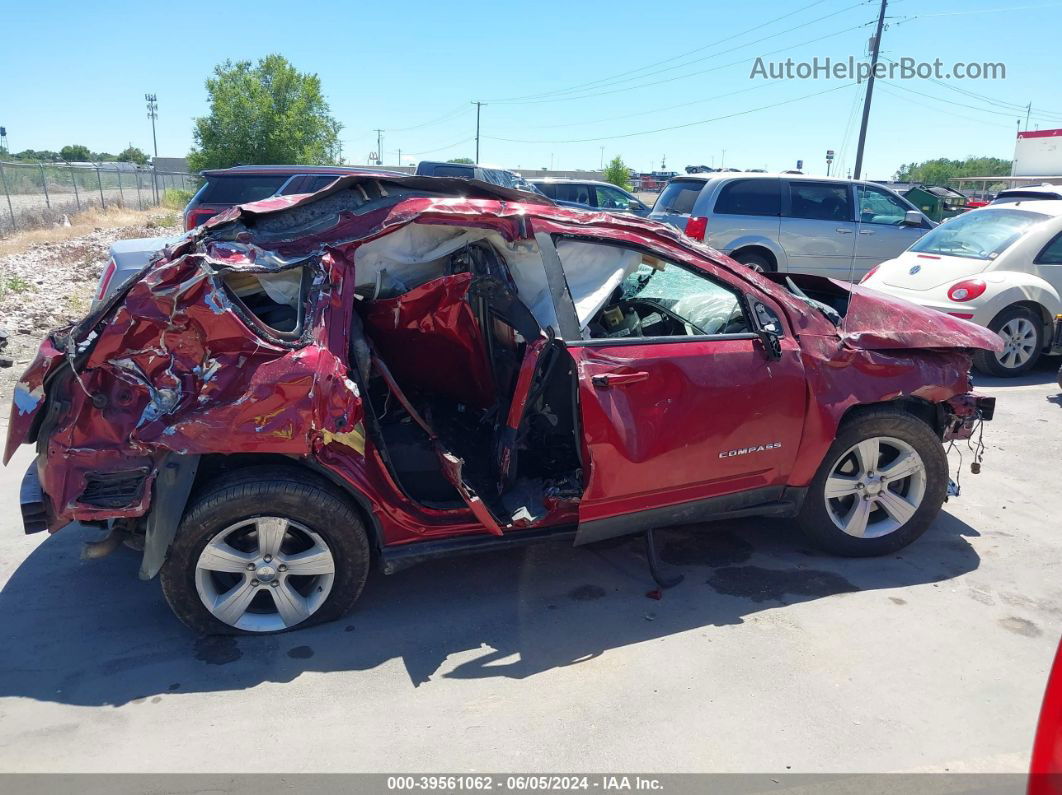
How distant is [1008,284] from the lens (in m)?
7.94

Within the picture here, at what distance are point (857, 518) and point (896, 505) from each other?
24cm

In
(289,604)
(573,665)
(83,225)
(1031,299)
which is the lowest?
(573,665)

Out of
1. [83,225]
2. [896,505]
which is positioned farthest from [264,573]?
[83,225]

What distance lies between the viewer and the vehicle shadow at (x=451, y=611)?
326 centimetres

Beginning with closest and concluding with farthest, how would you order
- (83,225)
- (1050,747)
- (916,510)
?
(1050,747)
(916,510)
(83,225)

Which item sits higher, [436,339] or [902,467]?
[436,339]

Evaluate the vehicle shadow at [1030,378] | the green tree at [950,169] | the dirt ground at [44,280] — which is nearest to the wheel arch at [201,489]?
the dirt ground at [44,280]

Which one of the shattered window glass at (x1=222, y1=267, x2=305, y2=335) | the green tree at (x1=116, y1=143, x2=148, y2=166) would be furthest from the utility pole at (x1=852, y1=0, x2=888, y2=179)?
the green tree at (x1=116, y1=143, x2=148, y2=166)

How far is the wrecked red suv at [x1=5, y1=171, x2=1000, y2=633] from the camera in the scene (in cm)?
316

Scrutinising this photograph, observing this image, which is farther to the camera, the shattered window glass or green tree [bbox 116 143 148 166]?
green tree [bbox 116 143 148 166]

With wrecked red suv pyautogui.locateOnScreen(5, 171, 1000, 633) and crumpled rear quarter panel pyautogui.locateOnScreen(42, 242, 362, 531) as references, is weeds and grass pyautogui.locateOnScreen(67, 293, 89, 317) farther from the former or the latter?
crumpled rear quarter panel pyautogui.locateOnScreen(42, 242, 362, 531)

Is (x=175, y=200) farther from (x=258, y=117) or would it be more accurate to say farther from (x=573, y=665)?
(x=573, y=665)

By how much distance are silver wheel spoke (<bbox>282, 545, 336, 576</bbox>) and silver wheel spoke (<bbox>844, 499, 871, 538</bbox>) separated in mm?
2723

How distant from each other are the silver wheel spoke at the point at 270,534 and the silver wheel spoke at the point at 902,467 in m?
3.12
